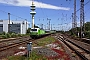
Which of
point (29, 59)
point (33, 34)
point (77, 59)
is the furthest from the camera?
point (33, 34)

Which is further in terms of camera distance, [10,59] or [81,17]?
[81,17]

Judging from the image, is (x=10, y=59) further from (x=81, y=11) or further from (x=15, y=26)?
(x=15, y=26)

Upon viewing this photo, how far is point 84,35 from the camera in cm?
6581

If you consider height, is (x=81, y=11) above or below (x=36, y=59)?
above

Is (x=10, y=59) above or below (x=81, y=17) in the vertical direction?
below

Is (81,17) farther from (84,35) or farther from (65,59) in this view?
(65,59)

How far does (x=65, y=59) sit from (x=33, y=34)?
39.8 m

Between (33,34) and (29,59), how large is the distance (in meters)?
41.2

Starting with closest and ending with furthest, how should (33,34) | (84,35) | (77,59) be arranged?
(77,59)
(33,34)
(84,35)

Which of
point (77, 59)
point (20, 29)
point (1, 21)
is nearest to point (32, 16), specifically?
point (20, 29)

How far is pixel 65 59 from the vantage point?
48.7 feet

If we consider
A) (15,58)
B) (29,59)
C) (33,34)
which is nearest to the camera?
(29,59)

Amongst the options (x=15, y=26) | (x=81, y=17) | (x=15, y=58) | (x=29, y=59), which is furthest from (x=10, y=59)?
(x=15, y=26)

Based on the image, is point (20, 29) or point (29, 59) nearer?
point (29, 59)
